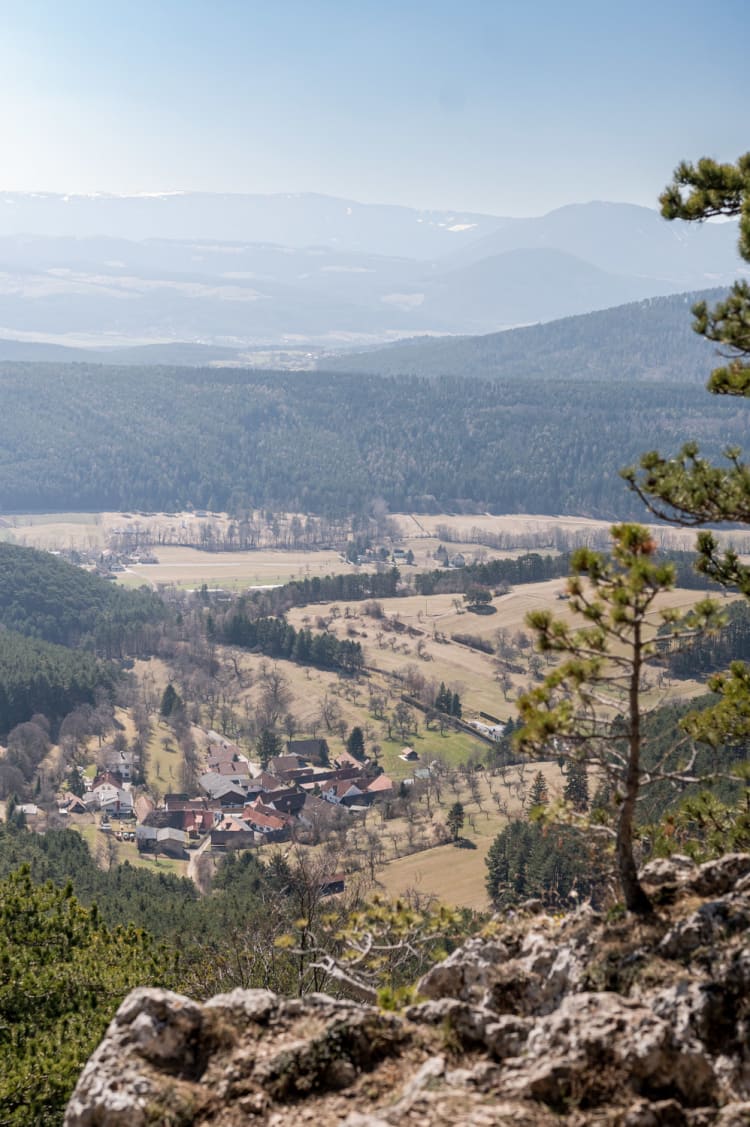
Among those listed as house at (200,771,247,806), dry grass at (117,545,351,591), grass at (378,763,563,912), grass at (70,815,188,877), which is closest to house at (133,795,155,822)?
grass at (70,815,188,877)

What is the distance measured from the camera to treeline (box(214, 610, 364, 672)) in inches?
4277

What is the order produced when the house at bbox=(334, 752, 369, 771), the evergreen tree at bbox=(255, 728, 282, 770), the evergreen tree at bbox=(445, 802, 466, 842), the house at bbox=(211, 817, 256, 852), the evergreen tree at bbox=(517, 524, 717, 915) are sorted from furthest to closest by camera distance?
the evergreen tree at bbox=(255, 728, 282, 770) → the house at bbox=(334, 752, 369, 771) → the house at bbox=(211, 817, 256, 852) → the evergreen tree at bbox=(445, 802, 466, 842) → the evergreen tree at bbox=(517, 524, 717, 915)

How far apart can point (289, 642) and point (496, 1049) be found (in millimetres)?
103531

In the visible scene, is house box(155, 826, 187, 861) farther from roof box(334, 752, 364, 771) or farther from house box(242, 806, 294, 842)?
roof box(334, 752, 364, 771)

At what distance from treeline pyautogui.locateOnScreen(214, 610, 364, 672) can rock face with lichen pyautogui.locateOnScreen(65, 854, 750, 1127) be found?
3844 inches

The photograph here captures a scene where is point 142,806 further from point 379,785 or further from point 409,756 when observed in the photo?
point 409,756

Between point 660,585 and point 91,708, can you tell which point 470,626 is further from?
point 660,585

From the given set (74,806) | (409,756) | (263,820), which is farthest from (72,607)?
(263,820)

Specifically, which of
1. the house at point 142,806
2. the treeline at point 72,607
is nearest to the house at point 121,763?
the house at point 142,806

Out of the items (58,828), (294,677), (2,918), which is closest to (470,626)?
(294,677)

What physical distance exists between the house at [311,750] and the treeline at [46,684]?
1955 centimetres

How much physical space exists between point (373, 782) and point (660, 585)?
71.5 m

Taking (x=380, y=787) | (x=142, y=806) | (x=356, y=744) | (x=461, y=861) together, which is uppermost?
(x=461, y=861)

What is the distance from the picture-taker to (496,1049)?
8914mm
